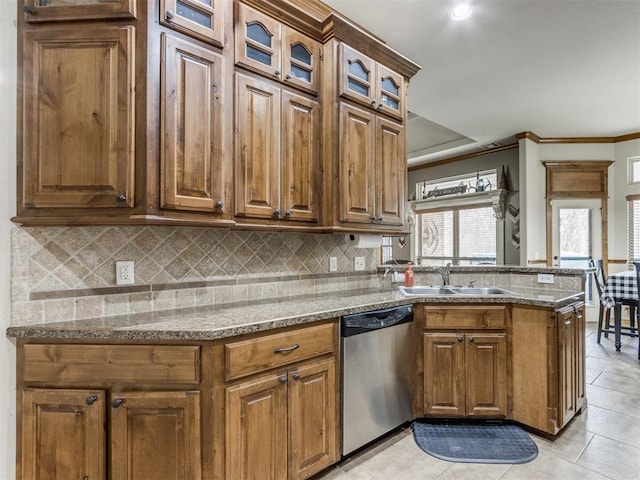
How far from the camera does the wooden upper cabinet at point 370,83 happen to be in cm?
229

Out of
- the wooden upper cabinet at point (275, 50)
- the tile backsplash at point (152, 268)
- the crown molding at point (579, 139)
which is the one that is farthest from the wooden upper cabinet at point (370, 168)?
the crown molding at point (579, 139)

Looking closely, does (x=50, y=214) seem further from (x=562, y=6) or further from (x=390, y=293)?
(x=562, y=6)

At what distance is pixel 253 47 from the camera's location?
1938 millimetres

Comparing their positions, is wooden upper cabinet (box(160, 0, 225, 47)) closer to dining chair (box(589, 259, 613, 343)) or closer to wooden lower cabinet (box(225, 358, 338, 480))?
wooden lower cabinet (box(225, 358, 338, 480))

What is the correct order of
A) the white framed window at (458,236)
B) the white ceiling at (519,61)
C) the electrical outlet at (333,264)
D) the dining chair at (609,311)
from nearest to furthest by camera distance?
the white ceiling at (519,61) → the electrical outlet at (333,264) → the dining chair at (609,311) → the white framed window at (458,236)

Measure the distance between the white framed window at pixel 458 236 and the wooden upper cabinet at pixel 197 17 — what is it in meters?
5.25

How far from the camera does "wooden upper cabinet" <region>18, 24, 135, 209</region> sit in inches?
60.2

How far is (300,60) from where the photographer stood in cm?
216

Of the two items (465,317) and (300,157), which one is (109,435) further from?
(465,317)

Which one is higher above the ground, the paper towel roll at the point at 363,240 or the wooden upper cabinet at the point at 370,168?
the wooden upper cabinet at the point at 370,168

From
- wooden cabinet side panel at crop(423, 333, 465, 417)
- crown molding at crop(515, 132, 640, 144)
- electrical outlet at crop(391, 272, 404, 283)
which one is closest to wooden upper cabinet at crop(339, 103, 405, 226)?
electrical outlet at crop(391, 272, 404, 283)

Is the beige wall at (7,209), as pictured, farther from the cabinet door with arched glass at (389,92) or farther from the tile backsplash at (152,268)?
the cabinet door with arched glass at (389,92)

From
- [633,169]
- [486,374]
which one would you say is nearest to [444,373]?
[486,374]

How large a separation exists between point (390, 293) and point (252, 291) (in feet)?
3.43
